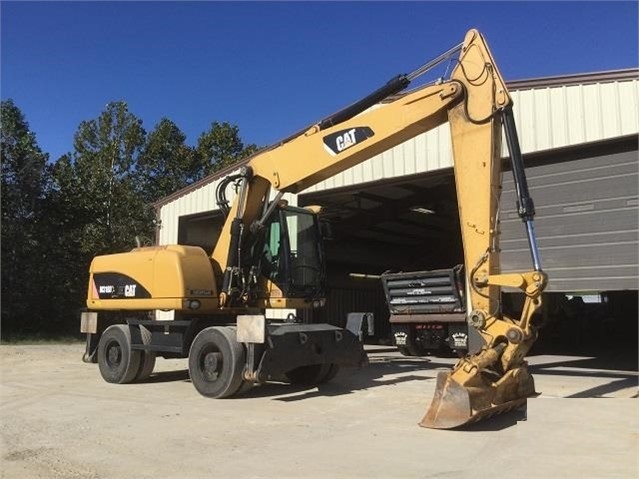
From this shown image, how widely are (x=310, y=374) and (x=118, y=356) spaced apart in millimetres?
3737

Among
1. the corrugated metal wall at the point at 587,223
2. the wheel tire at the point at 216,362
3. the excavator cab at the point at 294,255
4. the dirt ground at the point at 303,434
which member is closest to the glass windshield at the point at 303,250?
the excavator cab at the point at 294,255

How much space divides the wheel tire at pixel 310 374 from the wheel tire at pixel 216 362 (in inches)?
54.6

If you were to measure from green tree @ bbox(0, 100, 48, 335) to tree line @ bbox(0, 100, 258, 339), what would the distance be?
1.5 inches

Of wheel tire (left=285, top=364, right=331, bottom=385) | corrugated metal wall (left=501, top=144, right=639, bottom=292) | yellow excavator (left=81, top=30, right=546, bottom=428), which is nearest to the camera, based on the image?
yellow excavator (left=81, top=30, right=546, bottom=428)

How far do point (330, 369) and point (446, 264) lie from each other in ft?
49.6

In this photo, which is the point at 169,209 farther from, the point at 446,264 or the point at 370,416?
the point at 370,416

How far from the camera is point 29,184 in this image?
85.4 feet

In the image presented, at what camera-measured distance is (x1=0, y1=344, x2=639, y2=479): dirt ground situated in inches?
218

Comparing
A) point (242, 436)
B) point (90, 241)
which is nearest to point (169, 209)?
point (90, 241)

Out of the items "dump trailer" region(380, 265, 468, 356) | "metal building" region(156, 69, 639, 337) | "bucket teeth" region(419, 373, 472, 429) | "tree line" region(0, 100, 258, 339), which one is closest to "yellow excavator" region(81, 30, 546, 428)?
"bucket teeth" region(419, 373, 472, 429)

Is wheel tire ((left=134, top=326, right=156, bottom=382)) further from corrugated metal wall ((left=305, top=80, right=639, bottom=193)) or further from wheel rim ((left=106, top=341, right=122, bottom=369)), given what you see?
corrugated metal wall ((left=305, top=80, right=639, bottom=193))

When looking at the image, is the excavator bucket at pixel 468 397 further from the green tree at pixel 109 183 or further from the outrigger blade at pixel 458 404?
the green tree at pixel 109 183

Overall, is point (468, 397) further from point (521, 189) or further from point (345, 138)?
point (345, 138)

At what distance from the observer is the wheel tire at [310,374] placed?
1040 cm
